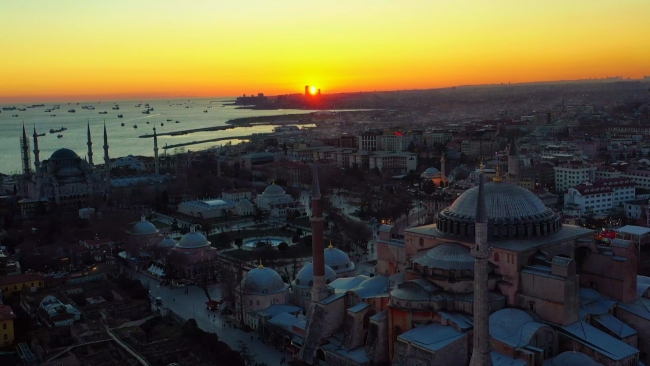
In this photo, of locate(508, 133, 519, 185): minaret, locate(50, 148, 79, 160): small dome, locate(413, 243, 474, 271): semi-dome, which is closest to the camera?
locate(413, 243, 474, 271): semi-dome

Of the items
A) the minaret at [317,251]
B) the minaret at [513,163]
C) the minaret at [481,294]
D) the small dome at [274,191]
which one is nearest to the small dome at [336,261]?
the minaret at [317,251]

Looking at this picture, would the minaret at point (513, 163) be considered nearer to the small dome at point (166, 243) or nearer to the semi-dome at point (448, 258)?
the semi-dome at point (448, 258)

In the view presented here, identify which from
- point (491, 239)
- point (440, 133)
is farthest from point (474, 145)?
point (491, 239)

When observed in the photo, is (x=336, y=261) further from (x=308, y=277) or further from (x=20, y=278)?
(x=20, y=278)

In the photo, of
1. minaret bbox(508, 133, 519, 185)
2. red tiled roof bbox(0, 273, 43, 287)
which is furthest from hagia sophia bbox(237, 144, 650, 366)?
red tiled roof bbox(0, 273, 43, 287)

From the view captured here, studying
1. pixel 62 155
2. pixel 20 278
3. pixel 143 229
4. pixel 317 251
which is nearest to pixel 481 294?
pixel 317 251

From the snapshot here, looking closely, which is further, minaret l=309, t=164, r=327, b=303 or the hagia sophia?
minaret l=309, t=164, r=327, b=303

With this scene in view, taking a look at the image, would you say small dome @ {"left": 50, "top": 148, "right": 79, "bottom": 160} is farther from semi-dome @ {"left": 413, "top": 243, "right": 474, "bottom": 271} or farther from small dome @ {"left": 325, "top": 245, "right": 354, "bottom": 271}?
semi-dome @ {"left": 413, "top": 243, "right": 474, "bottom": 271}

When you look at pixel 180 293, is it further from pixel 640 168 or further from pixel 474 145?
pixel 474 145
